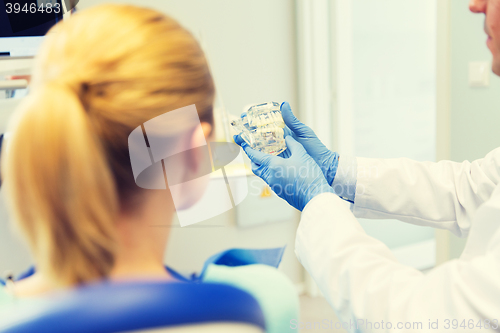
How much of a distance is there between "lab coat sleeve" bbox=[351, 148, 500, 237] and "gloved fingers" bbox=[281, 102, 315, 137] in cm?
16

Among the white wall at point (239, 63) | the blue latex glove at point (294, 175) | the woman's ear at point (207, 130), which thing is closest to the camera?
the woman's ear at point (207, 130)

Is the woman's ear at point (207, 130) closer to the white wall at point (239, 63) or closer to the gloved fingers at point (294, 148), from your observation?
the gloved fingers at point (294, 148)

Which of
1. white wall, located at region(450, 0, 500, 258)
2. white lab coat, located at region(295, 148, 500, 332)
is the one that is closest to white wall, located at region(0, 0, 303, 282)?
white wall, located at region(450, 0, 500, 258)

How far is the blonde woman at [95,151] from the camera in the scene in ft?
1.54

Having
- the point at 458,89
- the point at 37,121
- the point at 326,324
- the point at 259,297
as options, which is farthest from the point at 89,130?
the point at 326,324

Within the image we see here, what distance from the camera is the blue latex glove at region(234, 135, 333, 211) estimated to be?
2.70 feet

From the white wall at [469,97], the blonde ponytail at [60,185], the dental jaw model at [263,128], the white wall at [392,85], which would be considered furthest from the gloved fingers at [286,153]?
the white wall at [392,85]

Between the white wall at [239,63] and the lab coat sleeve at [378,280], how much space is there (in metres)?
1.17

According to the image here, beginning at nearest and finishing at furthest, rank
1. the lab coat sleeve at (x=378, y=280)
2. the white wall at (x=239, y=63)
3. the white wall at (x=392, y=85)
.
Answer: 1. the lab coat sleeve at (x=378, y=280)
2. the white wall at (x=239, y=63)
3. the white wall at (x=392, y=85)

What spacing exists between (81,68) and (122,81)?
5 centimetres

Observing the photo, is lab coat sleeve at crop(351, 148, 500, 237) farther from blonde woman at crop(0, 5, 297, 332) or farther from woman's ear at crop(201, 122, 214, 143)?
blonde woman at crop(0, 5, 297, 332)

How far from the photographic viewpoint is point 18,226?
1.66 ft

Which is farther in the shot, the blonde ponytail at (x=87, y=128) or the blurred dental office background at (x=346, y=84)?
the blurred dental office background at (x=346, y=84)

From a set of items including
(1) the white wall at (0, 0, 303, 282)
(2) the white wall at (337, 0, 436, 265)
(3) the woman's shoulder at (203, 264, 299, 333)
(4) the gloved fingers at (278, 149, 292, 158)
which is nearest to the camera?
(3) the woman's shoulder at (203, 264, 299, 333)
